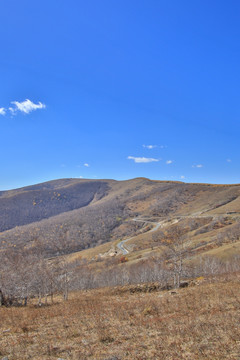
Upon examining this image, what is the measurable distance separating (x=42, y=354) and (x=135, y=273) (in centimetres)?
6215

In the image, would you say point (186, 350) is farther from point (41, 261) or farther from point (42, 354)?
point (41, 261)

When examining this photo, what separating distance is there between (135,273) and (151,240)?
1737 inches

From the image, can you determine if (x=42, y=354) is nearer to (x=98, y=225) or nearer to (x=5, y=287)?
(x=5, y=287)

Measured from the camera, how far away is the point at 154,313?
494 inches

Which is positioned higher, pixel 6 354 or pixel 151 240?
pixel 6 354

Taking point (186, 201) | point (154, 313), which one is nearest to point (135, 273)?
point (154, 313)

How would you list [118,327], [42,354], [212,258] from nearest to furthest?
[42,354] → [118,327] → [212,258]

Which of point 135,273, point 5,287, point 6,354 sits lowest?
point 135,273

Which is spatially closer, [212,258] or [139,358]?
[139,358]

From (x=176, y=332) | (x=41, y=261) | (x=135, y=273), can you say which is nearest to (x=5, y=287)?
(x=41, y=261)

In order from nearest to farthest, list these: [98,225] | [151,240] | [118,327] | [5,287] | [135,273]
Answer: [118,327]
[5,287]
[135,273]
[151,240]
[98,225]

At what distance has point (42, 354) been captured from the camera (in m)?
8.12

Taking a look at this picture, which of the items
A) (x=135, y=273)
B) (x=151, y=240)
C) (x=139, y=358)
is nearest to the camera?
(x=139, y=358)

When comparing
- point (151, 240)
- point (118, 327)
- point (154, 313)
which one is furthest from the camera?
point (151, 240)
